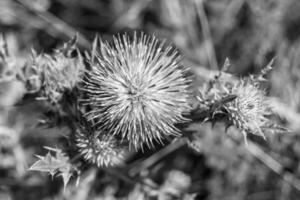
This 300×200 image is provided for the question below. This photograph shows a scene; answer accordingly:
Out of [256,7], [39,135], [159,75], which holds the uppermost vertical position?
[256,7]

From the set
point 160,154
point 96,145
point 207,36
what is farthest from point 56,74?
point 207,36

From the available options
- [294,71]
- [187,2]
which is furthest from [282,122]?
[187,2]

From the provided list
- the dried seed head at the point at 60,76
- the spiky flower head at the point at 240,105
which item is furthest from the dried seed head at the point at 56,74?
the spiky flower head at the point at 240,105

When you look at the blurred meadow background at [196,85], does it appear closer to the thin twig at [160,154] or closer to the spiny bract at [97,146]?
the thin twig at [160,154]

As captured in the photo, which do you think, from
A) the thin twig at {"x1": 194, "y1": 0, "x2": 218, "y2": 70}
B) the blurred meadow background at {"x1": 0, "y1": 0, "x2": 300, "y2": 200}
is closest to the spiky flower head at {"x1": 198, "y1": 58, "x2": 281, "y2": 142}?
the blurred meadow background at {"x1": 0, "y1": 0, "x2": 300, "y2": 200}

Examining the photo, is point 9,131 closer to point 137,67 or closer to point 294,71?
point 137,67
